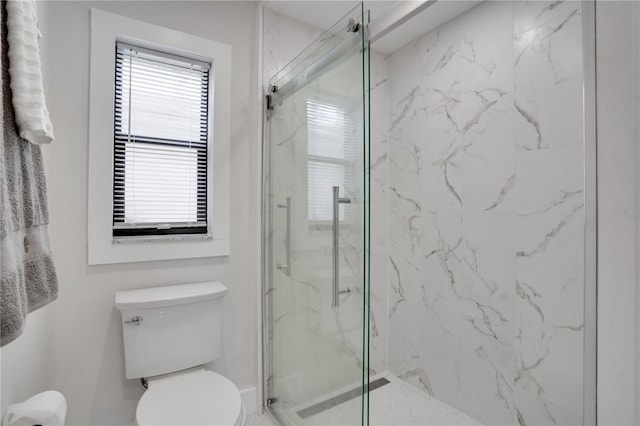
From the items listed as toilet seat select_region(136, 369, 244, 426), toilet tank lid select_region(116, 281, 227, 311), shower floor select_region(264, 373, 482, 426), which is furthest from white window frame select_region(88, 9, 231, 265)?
shower floor select_region(264, 373, 482, 426)

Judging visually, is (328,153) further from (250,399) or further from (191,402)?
(250,399)

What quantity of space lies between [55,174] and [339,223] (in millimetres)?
1291

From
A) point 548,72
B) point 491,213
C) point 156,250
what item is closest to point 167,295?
point 156,250

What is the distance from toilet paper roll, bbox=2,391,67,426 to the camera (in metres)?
0.92

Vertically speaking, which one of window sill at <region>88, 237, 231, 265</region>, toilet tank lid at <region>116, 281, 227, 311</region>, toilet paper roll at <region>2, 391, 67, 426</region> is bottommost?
toilet paper roll at <region>2, 391, 67, 426</region>

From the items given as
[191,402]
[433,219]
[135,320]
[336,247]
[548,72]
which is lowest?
[191,402]

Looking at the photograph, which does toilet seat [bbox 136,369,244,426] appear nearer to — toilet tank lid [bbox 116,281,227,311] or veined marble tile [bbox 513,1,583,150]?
toilet tank lid [bbox 116,281,227,311]

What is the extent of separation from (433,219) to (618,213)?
141 cm

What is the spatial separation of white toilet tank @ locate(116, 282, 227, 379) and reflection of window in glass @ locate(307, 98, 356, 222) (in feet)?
2.29

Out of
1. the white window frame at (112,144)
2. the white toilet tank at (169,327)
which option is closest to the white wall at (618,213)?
the white toilet tank at (169,327)

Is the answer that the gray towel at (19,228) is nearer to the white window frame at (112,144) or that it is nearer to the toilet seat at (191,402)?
the toilet seat at (191,402)

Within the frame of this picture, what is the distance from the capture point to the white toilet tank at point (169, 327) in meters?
1.42

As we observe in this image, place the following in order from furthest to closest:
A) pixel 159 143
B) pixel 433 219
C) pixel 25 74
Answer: pixel 433 219 < pixel 159 143 < pixel 25 74

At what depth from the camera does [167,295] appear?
149cm
